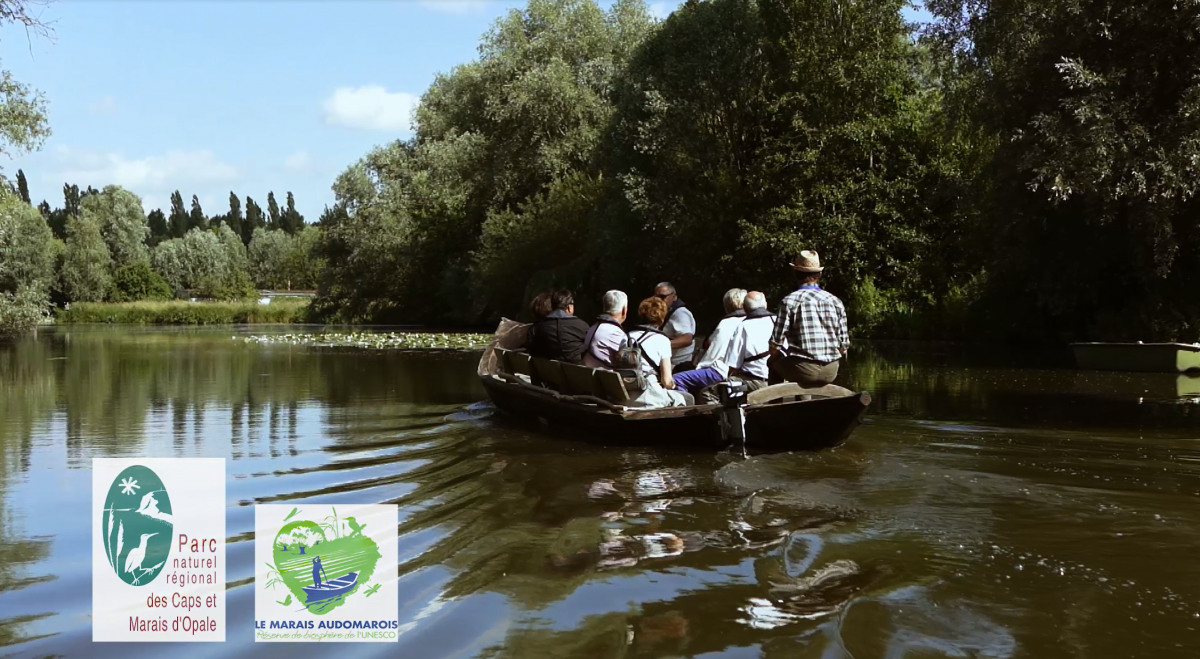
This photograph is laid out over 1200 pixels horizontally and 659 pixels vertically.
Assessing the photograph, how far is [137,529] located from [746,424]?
4.38 m

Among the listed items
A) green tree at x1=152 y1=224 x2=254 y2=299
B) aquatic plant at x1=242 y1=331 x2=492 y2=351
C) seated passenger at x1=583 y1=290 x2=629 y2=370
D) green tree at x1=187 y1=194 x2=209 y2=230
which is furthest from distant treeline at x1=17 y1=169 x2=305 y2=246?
seated passenger at x1=583 y1=290 x2=629 y2=370

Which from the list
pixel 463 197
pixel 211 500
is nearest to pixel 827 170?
pixel 463 197

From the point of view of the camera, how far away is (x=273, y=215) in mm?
144250

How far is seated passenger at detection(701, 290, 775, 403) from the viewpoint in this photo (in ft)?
30.1

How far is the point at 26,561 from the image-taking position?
534cm

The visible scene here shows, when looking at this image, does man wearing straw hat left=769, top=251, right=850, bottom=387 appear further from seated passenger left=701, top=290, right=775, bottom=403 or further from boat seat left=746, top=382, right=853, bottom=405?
seated passenger left=701, top=290, right=775, bottom=403

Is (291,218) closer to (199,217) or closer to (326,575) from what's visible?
(199,217)

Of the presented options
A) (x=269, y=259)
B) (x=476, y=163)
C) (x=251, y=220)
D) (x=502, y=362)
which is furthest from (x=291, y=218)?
(x=502, y=362)

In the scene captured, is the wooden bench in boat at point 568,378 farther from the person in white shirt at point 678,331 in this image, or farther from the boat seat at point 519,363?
the person in white shirt at point 678,331

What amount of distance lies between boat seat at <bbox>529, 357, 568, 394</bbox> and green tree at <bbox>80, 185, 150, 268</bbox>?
221 ft

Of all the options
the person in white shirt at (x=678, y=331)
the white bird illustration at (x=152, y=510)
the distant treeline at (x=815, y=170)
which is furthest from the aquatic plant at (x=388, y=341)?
the white bird illustration at (x=152, y=510)

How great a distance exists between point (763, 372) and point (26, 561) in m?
5.91

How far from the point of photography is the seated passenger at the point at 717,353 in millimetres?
9383

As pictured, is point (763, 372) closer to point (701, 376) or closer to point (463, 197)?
point (701, 376)
